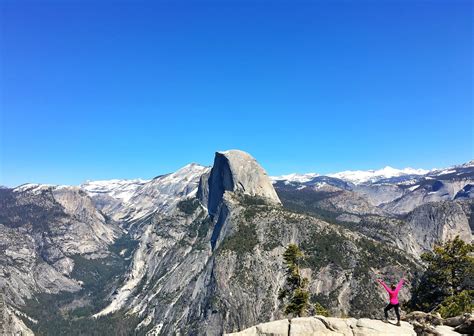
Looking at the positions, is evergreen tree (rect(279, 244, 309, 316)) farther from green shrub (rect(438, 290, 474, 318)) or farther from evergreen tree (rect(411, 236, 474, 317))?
green shrub (rect(438, 290, 474, 318))

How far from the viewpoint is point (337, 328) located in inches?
1257

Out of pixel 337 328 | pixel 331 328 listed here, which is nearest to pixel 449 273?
pixel 337 328

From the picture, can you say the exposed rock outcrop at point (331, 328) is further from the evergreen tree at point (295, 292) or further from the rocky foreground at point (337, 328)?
the evergreen tree at point (295, 292)

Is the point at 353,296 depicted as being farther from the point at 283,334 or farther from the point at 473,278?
the point at 283,334

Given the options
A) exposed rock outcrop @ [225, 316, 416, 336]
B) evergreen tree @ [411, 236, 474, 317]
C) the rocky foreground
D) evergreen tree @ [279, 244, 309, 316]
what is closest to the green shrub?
evergreen tree @ [411, 236, 474, 317]

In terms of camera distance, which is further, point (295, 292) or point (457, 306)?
point (295, 292)

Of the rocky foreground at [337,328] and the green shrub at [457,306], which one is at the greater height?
the rocky foreground at [337,328]

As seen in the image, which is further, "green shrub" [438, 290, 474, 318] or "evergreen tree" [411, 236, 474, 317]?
"evergreen tree" [411, 236, 474, 317]

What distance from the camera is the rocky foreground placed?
29953 mm

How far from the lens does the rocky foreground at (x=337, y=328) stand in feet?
98.3

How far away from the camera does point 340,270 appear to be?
642 feet

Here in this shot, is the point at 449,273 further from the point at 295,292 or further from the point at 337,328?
the point at 337,328

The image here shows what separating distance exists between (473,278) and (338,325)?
2994cm

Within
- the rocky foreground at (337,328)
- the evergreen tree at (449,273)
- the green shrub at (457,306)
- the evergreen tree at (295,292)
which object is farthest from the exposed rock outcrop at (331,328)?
the evergreen tree at (295,292)
